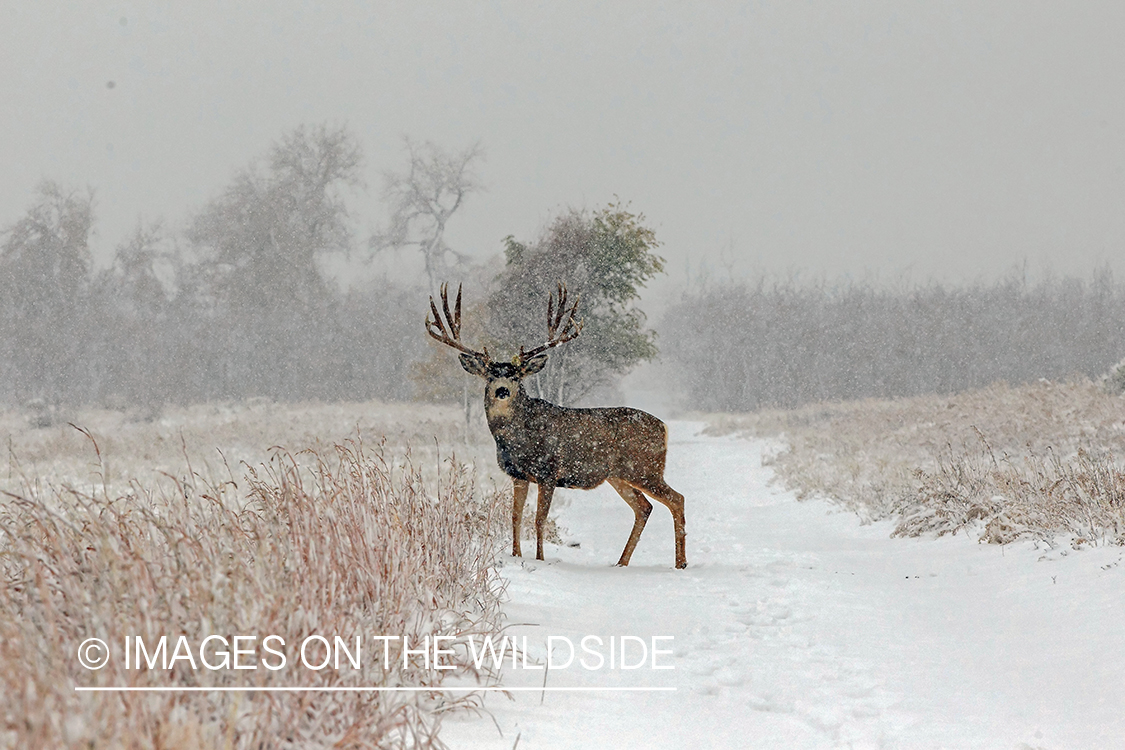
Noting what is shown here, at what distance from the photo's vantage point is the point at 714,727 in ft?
11.8

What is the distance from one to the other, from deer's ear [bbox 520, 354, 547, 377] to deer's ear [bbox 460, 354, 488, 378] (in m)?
0.30

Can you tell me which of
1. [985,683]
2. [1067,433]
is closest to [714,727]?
[985,683]

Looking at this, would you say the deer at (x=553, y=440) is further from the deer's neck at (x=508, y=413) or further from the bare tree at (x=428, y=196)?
the bare tree at (x=428, y=196)

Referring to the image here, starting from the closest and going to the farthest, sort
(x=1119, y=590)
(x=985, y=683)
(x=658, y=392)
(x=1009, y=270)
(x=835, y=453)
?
(x=985, y=683) → (x=1119, y=590) → (x=835, y=453) → (x=1009, y=270) → (x=658, y=392)

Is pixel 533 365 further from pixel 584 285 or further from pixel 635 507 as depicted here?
pixel 584 285

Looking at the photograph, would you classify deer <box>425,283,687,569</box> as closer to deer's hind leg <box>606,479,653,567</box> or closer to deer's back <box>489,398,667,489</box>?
deer's back <box>489,398,667,489</box>

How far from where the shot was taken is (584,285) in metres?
20.1

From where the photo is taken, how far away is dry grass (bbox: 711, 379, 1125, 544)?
7.52 meters

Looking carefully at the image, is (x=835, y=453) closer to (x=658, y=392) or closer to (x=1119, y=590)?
(x=1119, y=590)

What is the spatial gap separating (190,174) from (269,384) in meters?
40.3

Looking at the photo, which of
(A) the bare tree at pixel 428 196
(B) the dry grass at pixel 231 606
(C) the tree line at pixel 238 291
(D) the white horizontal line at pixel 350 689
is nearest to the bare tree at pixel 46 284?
(C) the tree line at pixel 238 291

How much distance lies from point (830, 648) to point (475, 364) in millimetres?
3298

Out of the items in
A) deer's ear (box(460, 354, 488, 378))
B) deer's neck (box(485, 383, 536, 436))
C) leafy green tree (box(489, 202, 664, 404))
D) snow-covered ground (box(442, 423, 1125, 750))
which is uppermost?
leafy green tree (box(489, 202, 664, 404))

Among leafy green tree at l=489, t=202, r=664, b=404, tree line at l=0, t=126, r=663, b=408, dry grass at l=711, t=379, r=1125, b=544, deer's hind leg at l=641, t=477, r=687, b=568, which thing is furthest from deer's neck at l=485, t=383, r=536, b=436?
tree line at l=0, t=126, r=663, b=408
